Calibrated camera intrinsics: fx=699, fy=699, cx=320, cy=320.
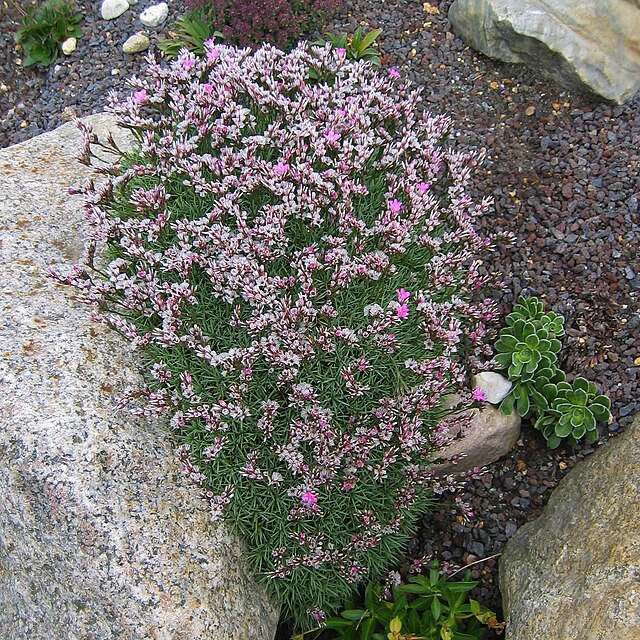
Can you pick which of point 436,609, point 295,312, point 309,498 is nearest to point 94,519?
point 309,498

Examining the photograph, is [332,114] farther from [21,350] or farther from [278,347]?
[21,350]

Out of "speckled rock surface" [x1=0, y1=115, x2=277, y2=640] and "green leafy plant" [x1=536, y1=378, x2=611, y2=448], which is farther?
"green leafy plant" [x1=536, y1=378, x2=611, y2=448]

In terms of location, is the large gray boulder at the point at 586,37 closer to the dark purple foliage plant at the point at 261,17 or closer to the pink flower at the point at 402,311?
the dark purple foliage plant at the point at 261,17

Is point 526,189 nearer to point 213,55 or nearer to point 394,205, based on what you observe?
point 394,205

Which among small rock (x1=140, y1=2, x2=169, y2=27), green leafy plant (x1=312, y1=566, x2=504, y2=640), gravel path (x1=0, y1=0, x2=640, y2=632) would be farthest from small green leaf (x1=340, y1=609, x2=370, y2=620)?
small rock (x1=140, y1=2, x2=169, y2=27)

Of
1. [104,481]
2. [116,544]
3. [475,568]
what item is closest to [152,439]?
[104,481]

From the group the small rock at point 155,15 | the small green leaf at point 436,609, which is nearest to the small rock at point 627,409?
the small green leaf at point 436,609

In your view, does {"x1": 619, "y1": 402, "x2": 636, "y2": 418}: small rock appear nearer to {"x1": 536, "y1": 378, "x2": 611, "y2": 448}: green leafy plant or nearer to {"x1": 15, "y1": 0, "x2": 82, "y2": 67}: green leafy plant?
{"x1": 536, "y1": 378, "x2": 611, "y2": 448}: green leafy plant
